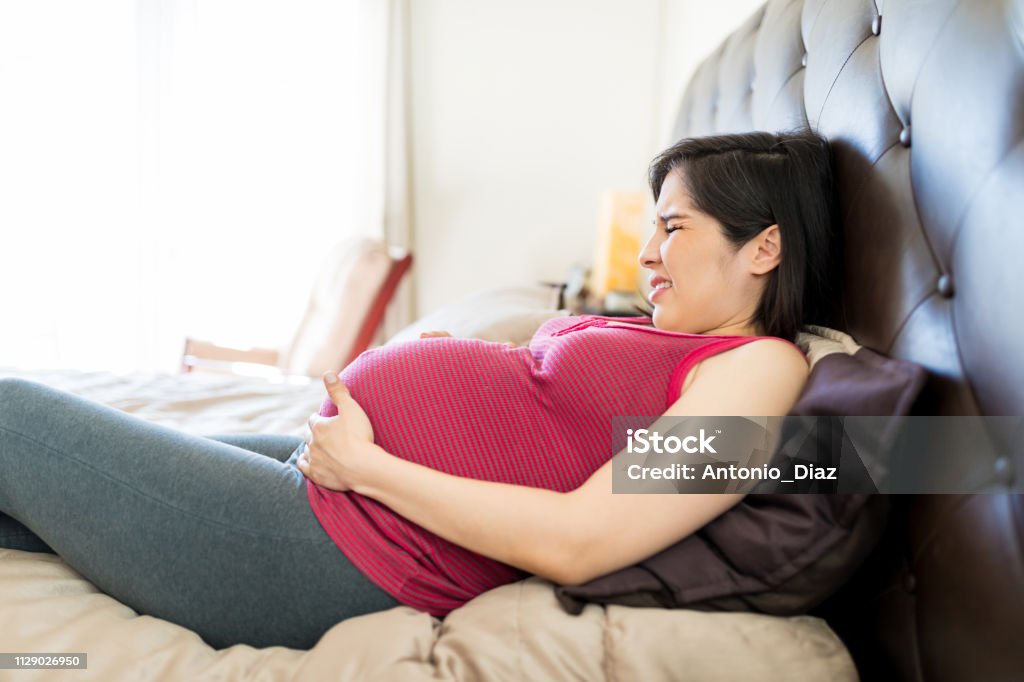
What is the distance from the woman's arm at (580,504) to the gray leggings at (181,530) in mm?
104

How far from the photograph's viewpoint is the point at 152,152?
128 inches

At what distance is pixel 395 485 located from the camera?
2.82ft

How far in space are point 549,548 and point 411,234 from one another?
3.23 m

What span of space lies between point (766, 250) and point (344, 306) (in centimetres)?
215

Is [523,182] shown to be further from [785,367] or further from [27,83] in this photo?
[785,367]

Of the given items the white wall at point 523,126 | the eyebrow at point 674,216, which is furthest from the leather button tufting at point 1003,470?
the white wall at point 523,126

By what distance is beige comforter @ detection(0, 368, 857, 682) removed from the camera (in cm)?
74

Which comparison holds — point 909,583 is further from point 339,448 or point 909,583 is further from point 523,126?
point 523,126

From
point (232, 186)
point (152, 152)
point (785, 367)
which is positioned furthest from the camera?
point (232, 186)

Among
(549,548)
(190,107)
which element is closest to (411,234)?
(190,107)

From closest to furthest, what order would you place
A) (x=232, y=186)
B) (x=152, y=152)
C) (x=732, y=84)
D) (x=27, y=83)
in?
(x=732, y=84) < (x=27, y=83) < (x=152, y=152) < (x=232, y=186)

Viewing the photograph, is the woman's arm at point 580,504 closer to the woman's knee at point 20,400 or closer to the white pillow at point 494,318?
the woman's knee at point 20,400

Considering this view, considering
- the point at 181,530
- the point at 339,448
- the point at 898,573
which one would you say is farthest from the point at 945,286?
the point at 181,530

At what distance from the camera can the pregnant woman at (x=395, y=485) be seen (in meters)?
0.82
